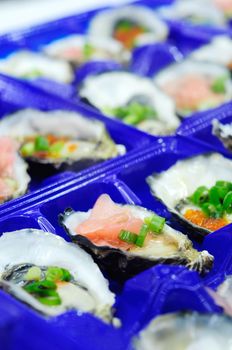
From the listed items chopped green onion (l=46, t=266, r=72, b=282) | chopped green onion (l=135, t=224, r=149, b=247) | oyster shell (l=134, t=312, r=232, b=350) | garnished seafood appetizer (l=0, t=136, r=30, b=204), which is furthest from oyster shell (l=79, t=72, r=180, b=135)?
oyster shell (l=134, t=312, r=232, b=350)

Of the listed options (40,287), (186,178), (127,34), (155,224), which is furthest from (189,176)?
(127,34)

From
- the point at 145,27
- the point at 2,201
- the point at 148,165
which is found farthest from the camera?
the point at 145,27

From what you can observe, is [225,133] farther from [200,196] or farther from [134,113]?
[134,113]

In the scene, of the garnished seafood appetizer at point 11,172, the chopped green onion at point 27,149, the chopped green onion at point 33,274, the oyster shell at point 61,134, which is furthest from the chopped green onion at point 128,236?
the chopped green onion at point 27,149

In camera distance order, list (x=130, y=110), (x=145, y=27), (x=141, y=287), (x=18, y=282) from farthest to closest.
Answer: (x=145, y=27) < (x=130, y=110) < (x=18, y=282) < (x=141, y=287)

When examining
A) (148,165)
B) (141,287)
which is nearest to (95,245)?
(141,287)

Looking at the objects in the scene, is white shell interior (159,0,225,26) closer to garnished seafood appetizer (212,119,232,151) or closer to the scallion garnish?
garnished seafood appetizer (212,119,232,151)

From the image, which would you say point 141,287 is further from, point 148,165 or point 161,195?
point 148,165

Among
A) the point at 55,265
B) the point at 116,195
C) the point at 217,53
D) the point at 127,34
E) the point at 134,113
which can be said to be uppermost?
the point at 55,265
